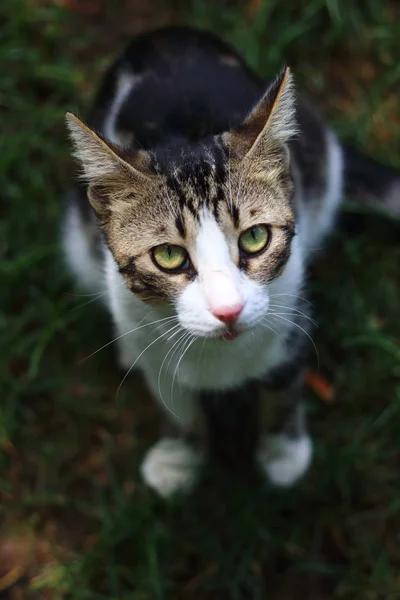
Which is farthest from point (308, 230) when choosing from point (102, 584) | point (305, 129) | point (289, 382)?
point (102, 584)

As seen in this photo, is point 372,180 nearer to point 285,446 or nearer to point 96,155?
point 285,446

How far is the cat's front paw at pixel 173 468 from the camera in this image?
2195mm

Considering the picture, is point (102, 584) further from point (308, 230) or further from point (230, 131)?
point (230, 131)

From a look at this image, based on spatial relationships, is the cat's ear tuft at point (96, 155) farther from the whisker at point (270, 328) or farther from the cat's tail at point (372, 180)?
the cat's tail at point (372, 180)

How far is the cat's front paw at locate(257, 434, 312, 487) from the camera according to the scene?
7.01 feet

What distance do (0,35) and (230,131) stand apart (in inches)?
54.2

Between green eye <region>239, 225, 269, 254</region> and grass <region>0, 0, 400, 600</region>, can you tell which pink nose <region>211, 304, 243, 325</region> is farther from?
grass <region>0, 0, 400, 600</region>

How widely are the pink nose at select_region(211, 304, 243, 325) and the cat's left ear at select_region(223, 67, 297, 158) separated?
0.32 m

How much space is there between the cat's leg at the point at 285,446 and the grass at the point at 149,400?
0.07m

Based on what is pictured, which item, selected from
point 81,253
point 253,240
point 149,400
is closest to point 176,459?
point 149,400

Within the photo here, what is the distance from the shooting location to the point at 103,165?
1.44m

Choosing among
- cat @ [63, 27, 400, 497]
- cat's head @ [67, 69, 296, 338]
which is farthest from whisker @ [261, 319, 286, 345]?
cat's head @ [67, 69, 296, 338]

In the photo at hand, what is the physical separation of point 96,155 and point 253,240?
1.11 feet

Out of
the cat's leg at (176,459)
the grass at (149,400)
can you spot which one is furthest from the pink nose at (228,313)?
the grass at (149,400)
